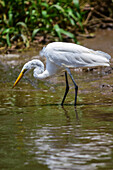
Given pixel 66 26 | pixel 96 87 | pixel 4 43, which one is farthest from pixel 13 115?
pixel 66 26

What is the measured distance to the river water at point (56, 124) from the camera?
3805 mm

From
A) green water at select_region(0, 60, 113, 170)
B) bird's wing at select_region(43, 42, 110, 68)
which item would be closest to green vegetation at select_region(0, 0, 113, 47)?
green water at select_region(0, 60, 113, 170)

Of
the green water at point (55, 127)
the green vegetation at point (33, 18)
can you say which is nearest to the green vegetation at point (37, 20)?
the green vegetation at point (33, 18)

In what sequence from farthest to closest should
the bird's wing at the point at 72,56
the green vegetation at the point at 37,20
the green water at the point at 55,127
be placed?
the green vegetation at the point at 37,20 → the bird's wing at the point at 72,56 → the green water at the point at 55,127

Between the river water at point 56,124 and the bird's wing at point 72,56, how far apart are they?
0.61 metres

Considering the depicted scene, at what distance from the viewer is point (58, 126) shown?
16.7 feet

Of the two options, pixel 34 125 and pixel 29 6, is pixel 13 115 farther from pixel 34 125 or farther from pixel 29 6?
pixel 29 6

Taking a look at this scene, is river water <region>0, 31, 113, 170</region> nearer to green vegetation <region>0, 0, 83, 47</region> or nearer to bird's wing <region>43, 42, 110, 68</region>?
bird's wing <region>43, 42, 110, 68</region>

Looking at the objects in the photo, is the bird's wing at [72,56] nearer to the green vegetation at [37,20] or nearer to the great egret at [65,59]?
the great egret at [65,59]

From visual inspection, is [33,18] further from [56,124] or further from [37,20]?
[56,124]

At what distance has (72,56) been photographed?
7035mm

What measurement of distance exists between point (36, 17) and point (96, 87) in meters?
4.55

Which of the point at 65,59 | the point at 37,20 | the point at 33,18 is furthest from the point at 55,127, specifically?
the point at 37,20

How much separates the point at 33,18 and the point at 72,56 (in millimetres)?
4866
